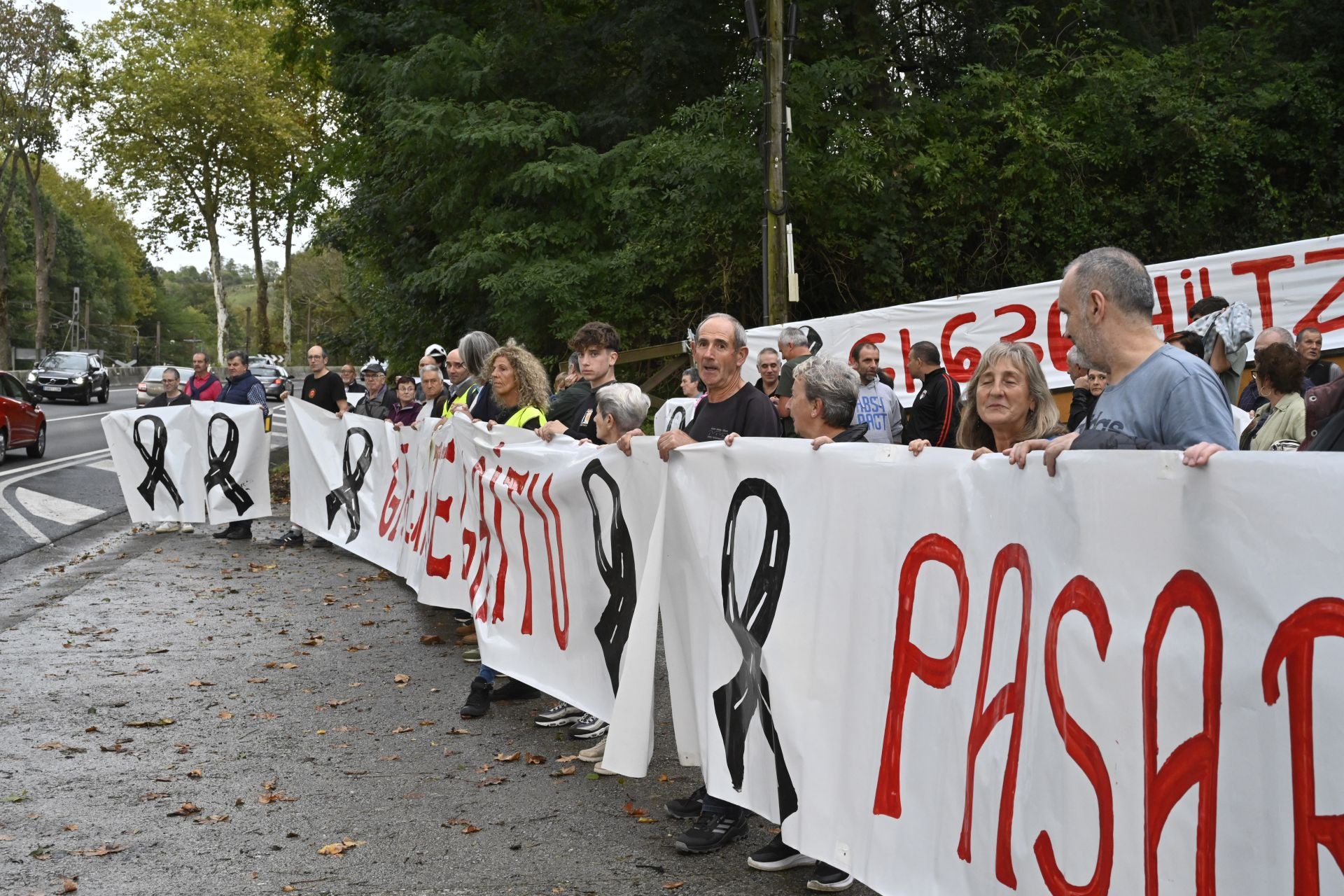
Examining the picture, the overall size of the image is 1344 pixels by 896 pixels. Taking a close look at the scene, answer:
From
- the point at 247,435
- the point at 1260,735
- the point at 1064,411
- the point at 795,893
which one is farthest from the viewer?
the point at 247,435

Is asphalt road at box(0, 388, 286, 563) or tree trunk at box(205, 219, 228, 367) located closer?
asphalt road at box(0, 388, 286, 563)

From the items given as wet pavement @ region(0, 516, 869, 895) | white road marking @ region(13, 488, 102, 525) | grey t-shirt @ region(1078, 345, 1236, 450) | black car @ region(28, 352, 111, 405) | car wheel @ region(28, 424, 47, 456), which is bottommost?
wet pavement @ region(0, 516, 869, 895)

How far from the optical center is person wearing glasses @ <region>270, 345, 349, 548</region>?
1327 cm

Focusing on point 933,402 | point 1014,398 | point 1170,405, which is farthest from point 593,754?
point 933,402

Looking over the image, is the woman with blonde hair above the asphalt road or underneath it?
above

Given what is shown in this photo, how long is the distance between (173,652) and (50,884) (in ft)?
13.2

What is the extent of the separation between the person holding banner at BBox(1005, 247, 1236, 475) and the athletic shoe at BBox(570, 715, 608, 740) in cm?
325

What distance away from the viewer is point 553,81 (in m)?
22.1

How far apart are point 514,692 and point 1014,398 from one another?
11.8 ft

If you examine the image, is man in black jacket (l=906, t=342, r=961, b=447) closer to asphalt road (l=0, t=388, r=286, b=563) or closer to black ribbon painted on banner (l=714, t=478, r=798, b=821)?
black ribbon painted on banner (l=714, t=478, r=798, b=821)

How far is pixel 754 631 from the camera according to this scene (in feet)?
14.9

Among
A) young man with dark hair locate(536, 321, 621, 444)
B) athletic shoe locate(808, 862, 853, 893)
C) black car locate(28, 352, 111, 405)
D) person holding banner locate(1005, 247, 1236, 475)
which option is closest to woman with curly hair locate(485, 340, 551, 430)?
young man with dark hair locate(536, 321, 621, 444)

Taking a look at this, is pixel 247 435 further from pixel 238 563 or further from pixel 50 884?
pixel 50 884

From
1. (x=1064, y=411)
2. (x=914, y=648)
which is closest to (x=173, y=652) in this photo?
(x=914, y=648)
